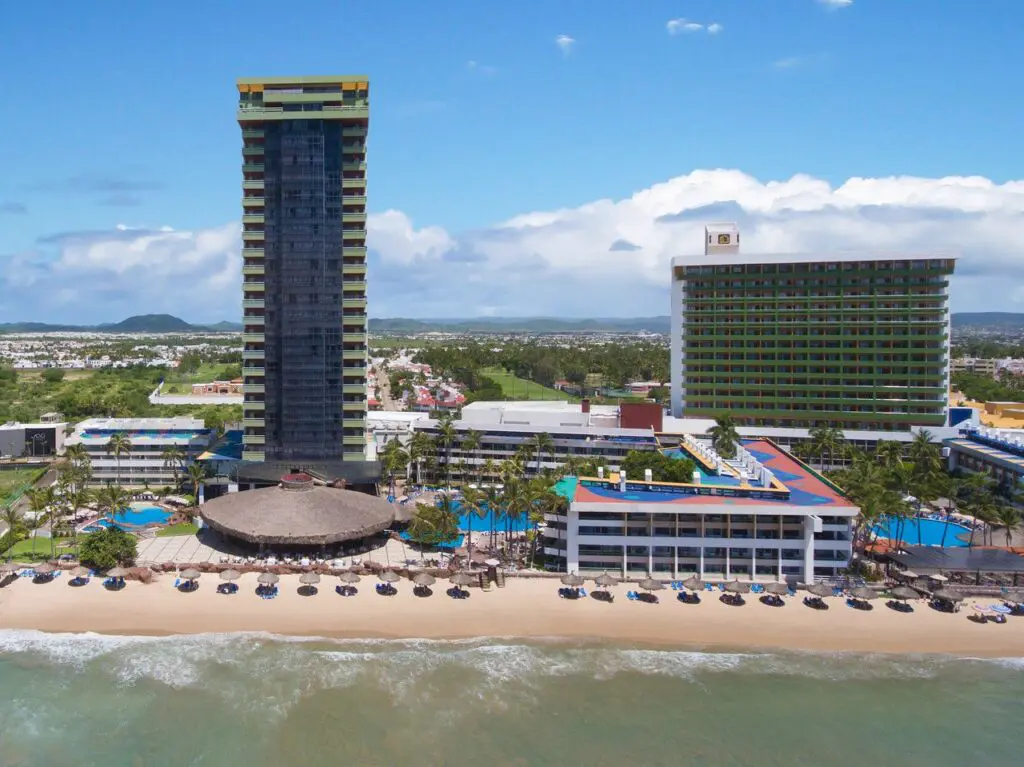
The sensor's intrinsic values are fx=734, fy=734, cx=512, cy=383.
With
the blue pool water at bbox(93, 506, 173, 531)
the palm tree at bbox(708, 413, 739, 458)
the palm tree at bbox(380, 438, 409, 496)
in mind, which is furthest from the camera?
the palm tree at bbox(380, 438, 409, 496)

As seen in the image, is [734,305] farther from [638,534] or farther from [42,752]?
[42,752]

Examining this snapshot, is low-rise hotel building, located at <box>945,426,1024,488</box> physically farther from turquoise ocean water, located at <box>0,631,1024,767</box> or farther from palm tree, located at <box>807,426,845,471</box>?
turquoise ocean water, located at <box>0,631,1024,767</box>

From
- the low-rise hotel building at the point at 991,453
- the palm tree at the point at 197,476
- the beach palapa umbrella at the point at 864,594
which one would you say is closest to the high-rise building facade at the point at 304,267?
the palm tree at the point at 197,476

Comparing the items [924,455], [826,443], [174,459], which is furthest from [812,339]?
[174,459]

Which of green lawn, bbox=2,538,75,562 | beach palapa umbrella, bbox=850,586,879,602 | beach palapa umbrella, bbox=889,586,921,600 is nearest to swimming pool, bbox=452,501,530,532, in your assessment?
beach palapa umbrella, bbox=850,586,879,602

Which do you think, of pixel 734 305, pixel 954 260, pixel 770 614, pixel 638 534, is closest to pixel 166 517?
pixel 638 534

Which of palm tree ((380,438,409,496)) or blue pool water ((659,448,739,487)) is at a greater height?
blue pool water ((659,448,739,487))
